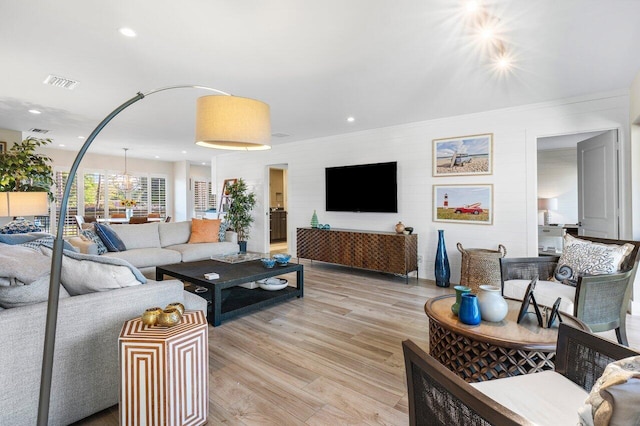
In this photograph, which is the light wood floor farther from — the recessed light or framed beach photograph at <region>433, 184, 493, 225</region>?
the recessed light

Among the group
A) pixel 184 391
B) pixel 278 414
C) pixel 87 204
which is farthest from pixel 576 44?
pixel 87 204

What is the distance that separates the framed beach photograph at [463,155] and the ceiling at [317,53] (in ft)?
1.40

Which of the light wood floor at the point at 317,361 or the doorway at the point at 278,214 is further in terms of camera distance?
the doorway at the point at 278,214

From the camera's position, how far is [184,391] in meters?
1.59

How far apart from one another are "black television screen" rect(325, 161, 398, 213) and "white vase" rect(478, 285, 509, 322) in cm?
345

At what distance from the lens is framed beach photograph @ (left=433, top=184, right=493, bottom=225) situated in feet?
14.9

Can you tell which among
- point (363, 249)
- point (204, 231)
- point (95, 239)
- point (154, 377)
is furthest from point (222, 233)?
point (154, 377)

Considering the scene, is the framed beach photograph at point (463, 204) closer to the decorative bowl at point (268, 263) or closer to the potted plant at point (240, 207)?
the decorative bowl at point (268, 263)

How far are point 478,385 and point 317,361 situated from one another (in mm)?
1356

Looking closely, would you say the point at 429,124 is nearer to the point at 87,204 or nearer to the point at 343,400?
the point at 343,400

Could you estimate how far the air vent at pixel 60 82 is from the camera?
11.2 feet

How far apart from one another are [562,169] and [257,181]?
6695mm

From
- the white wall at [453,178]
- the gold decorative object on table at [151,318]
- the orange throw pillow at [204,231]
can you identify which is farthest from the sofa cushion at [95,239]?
the white wall at [453,178]

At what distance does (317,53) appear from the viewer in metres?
Answer: 2.78
